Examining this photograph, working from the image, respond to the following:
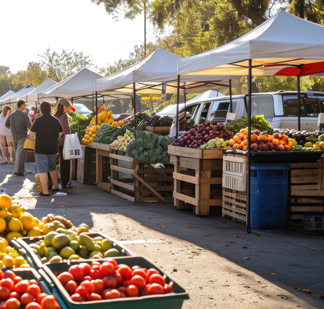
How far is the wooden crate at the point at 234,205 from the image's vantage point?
24.7 ft

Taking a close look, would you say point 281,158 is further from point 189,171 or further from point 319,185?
point 189,171

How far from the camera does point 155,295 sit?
2.52 m

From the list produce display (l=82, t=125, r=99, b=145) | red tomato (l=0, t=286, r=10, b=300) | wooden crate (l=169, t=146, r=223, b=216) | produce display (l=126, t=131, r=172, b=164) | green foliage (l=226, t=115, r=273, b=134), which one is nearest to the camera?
red tomato (l=0, t=286, r=10, b=300)

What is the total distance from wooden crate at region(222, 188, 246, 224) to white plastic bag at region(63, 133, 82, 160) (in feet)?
13.7

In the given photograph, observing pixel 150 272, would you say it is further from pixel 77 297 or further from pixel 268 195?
pixel 268 195

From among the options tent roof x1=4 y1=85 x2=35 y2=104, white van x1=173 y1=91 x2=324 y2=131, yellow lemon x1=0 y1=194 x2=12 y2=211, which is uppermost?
tent roof x1=4 y1=85 x2=35 y2=104

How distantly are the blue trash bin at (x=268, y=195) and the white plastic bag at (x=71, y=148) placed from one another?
493 cm

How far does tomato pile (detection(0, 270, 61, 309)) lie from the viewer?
2.40 meters

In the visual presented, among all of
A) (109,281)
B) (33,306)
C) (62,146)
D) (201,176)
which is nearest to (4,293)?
(33,306)

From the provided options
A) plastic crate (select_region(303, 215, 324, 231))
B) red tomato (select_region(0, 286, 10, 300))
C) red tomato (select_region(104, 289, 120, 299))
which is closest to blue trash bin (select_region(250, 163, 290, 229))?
plastic crate (select_region(303, 215, 324, 231))


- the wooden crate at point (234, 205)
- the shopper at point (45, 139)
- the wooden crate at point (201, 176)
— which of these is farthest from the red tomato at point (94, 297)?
the shopper at point (45, 139)

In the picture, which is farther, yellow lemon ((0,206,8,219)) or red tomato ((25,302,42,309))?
yellow lemon ((0,206,8,219))

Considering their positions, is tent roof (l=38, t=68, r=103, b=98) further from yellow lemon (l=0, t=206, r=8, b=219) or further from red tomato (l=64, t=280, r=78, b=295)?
red tomato (l=64, t=280, r=78, b=295)

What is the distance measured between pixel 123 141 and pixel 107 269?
8.14 m
